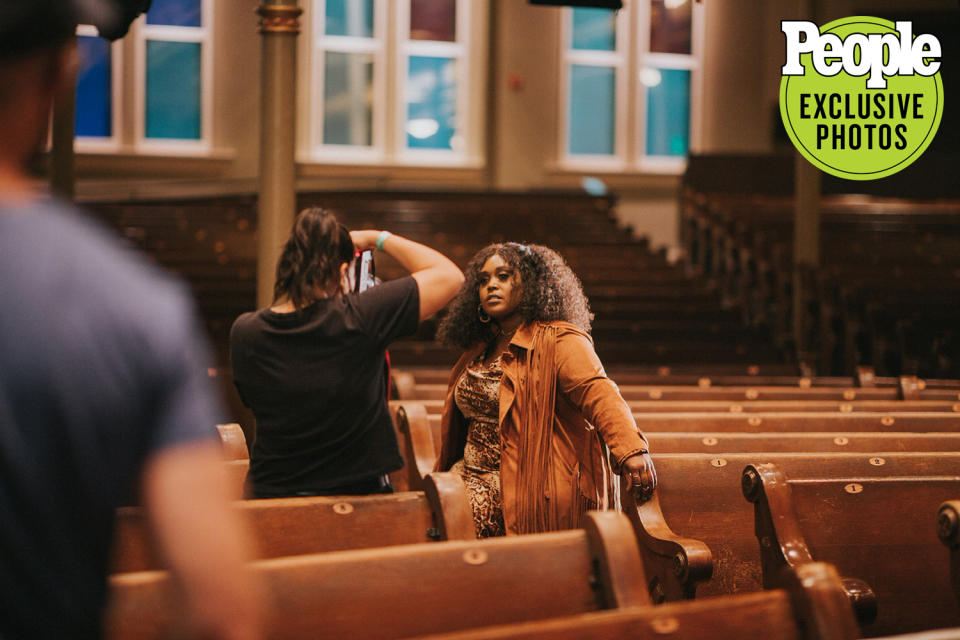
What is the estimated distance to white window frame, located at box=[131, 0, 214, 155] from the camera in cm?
1360

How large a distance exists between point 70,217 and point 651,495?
2291 millimetres

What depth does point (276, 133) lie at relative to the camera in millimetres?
5340

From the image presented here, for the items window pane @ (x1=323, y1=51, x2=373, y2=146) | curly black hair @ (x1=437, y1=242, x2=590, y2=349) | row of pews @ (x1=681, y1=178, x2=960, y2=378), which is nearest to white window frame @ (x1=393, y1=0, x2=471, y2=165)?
window pane @ (x1=323, y1=51, x2=373, y2=146)

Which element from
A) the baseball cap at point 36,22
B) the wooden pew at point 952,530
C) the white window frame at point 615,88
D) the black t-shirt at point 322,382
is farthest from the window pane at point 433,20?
the baseball cap at point 36,22

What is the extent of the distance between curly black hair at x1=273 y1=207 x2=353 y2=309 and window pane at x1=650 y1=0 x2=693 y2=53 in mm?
13482

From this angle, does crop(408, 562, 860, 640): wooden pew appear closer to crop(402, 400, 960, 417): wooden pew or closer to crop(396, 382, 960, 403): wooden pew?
crop(402, 400, 960, 417): wooden pew

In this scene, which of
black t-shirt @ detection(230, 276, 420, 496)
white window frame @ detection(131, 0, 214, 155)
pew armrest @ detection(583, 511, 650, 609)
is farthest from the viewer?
white window frame @ detection(131, 0, 214, 155)

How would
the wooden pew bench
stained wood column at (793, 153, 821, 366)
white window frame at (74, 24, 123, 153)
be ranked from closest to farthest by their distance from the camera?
the wooden pew bench → stained wood column at (793, 153, 821, 366) → white window frame at (74, 24, 123, 153)

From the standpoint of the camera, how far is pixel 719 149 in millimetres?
15102

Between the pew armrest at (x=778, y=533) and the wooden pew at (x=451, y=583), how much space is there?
2.95 ft

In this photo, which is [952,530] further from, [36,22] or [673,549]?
[36,22]

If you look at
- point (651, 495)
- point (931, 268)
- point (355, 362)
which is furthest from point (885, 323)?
point (355, 362)

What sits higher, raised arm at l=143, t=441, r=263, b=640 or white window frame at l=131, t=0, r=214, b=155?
white window frame at l=131, t=0, r=214, b=155

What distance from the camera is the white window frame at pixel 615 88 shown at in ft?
48.4
